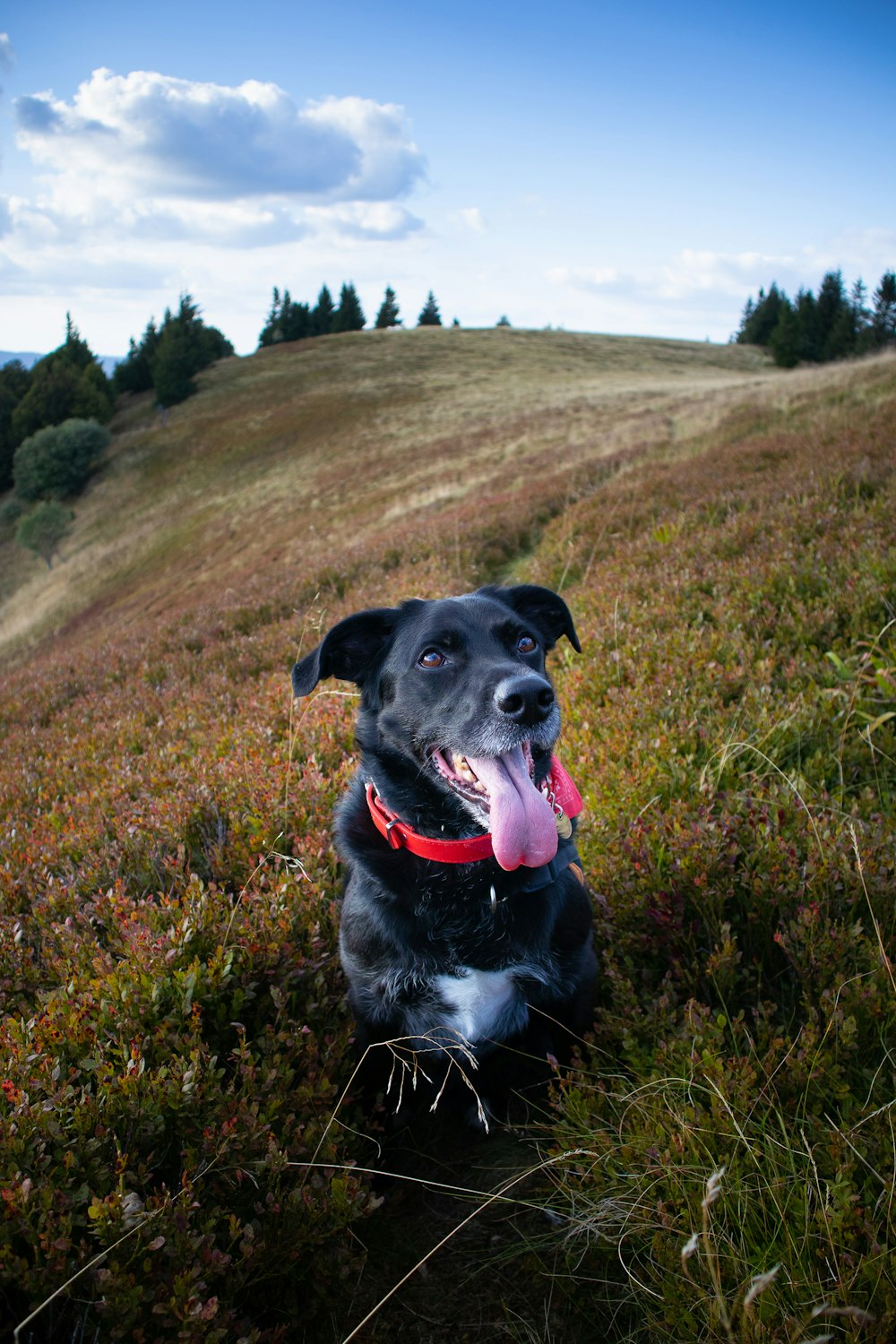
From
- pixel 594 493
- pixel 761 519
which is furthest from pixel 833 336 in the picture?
pixel 761 519

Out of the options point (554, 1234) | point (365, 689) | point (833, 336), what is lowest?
point (554, 1234)

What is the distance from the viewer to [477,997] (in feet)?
9.00

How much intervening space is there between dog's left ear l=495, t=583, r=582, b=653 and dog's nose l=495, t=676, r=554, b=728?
2.70ft

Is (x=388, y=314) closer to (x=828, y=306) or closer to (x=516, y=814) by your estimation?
(x=828, y=306)

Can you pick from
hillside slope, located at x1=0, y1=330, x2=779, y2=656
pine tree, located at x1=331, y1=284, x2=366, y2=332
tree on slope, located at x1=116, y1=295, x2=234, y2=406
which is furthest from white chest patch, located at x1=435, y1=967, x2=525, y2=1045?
pine tree, located at x1=331, y1=284, x2=366, y2=332

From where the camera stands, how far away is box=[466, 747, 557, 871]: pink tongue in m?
2.56

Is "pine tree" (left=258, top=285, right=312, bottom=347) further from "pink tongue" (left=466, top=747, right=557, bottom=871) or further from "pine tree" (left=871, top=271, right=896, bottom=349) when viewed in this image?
"pink tongue" (left=466, top=747, right=557, bottom=871)

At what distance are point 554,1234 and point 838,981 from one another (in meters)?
1.26

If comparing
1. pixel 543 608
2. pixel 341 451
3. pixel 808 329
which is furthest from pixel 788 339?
pixel 543 608

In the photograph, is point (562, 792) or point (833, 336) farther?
point (833, 336)

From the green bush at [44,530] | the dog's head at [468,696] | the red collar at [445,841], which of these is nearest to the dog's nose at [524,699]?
the dog's head at [468,696]

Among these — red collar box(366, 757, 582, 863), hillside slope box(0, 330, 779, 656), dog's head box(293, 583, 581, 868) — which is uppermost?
hillside slope box(0, 330, 779, 656)

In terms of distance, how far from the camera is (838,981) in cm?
253

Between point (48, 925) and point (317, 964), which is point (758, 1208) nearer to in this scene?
point (317, 964)
